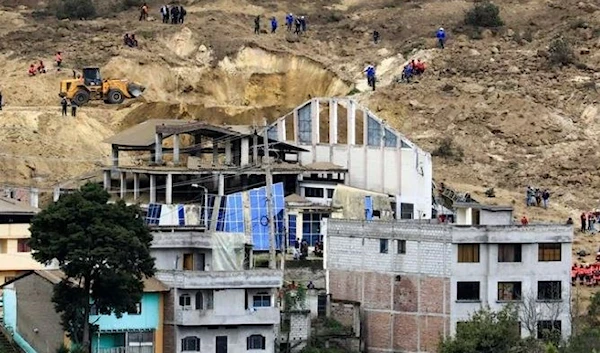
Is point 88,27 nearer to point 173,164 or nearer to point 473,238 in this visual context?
point 173,164

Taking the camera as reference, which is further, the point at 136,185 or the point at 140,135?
the point at 140,135

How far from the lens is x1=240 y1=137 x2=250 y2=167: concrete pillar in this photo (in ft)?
342

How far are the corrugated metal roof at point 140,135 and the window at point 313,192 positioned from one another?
554 centimetres

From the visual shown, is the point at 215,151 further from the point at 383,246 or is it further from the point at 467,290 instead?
the point at 467,290

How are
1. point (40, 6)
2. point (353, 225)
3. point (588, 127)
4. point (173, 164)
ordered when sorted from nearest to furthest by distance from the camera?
1. point (353, 225)
2. point (173, 164)
3. point (588, 127)
4. point (40, 6)

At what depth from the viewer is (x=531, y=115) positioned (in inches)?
4555

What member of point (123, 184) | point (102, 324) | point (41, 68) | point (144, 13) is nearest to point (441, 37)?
point (144, 13)

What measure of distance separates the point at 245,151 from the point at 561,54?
21.7 m

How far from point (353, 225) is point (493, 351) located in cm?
884

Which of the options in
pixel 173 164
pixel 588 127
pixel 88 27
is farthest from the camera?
pixel 88 27

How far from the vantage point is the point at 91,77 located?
117938 mm

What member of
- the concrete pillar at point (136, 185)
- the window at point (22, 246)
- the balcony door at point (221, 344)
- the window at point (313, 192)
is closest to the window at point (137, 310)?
the balcony door at point (221, 344)

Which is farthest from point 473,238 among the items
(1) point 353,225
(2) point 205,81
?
(2) point 205,81

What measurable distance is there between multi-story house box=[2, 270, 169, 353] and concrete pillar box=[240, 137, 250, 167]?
55.6 feet
